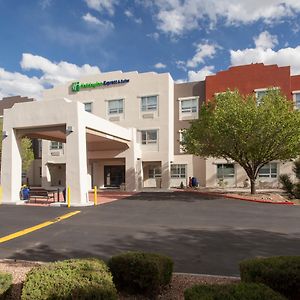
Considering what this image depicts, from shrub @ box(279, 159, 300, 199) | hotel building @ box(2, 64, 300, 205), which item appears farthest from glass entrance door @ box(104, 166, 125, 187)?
shrub @ box(279, 159, 300, 199)

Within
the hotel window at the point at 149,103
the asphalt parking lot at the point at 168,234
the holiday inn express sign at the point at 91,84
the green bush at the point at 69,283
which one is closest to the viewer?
the green bush at the point at 69,283

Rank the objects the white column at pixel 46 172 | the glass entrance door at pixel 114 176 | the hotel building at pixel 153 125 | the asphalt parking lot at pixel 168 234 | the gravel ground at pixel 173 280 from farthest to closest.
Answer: the white column at pixel 46 172 → the glass entrance door at pixel 114 176 → the hotel building at pixel 153 125 → the asphalt parking lot at pixel 168 234 → the gravel ground at pixel 173 280

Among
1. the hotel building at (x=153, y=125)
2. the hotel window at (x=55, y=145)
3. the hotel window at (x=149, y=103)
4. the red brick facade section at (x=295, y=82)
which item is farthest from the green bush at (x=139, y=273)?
the hotel window at (x=55, y=145)

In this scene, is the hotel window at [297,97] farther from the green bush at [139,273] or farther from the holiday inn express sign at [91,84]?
the green bush at [139,273]

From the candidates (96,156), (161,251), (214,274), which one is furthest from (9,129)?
(214,274)

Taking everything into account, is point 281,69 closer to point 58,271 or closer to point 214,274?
point 214,274

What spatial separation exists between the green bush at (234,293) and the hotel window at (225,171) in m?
29.3

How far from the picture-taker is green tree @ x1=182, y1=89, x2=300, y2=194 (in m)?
20.0

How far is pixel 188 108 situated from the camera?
3438 centimetres

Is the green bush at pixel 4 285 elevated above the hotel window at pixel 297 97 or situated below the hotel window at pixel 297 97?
below

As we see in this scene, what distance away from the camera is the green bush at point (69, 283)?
4.03 metres

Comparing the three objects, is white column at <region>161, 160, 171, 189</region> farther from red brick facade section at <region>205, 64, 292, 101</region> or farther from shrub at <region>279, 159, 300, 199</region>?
shrub at <region>279, 159, 300, 199</region>

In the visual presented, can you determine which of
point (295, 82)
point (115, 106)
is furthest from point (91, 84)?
point (295, 82)

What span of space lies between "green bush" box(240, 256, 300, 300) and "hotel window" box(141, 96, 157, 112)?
2930 centimetres
